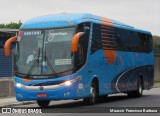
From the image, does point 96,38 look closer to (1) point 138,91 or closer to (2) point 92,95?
(2) point 92,95

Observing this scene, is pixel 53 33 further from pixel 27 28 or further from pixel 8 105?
pixel 8 105

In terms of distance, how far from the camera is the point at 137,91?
29.1 m

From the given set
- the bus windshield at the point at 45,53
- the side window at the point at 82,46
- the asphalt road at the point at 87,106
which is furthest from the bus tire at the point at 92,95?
the bus windshield at the point at 45,53

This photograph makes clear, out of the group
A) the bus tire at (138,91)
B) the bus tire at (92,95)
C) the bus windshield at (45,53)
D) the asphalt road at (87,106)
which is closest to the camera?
the asphalt road at (87,106)

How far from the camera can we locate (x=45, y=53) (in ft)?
67.6

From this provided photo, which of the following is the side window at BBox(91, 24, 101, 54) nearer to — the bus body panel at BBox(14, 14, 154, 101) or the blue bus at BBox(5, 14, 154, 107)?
the blue bus at BBox(5, 14, 154, 107)

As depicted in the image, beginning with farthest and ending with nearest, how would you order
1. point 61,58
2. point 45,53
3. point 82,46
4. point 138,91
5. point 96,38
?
1. point 138,91
2. point 96,38
3. point 82,46
4. point 45,53
5. point 61,58

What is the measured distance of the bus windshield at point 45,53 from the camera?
2044 cm

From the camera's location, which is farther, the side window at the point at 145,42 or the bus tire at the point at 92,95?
the side window at the point at 145,42

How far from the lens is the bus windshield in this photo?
67.1 feet

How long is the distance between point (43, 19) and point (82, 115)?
572cm

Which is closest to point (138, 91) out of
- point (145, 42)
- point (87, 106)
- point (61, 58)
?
point (145, 42)

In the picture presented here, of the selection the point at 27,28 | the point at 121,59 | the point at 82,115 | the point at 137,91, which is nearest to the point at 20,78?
the point at 27,28

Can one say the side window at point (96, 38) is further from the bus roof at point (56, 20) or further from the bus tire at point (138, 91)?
the bus tire at point (138, 91)
